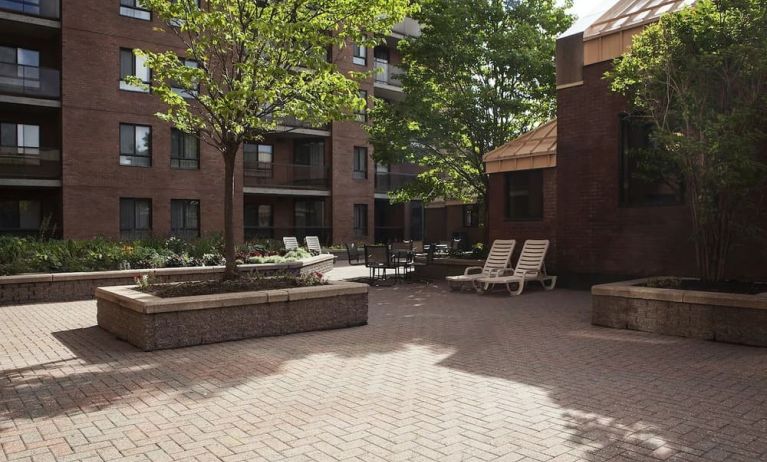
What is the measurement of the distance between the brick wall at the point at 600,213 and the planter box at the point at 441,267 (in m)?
3.11

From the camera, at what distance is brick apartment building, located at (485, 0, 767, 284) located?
1147cm

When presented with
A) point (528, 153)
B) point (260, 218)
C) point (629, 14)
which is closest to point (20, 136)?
point (260, 218)

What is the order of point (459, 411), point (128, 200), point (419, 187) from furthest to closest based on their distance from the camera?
point (128, 200) → point (419, 187) → point (459, 411)

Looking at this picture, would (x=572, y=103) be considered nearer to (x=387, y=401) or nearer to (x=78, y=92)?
(x=387, y=401)

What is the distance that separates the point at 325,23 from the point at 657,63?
502cm

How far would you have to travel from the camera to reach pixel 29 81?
2181 cm

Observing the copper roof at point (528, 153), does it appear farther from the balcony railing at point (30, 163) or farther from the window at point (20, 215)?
the window at point (20, 215)

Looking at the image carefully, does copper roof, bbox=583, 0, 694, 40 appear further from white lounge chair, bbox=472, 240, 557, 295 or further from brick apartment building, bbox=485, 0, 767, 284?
white lounge chair, bbox=472, 240, 557, 295

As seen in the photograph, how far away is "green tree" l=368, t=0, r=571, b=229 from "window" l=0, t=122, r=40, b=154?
1496 centimetres

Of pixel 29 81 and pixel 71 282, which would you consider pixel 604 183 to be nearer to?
pixel 71 282

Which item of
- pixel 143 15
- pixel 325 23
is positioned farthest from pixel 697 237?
pixel 143 15

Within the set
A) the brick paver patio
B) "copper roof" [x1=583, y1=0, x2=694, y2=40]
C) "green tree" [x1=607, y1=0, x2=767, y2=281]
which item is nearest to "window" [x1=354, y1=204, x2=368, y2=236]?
"copper roof" [x1=583, y1=0, x2=694, y2=40]

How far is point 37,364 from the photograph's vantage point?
632cm

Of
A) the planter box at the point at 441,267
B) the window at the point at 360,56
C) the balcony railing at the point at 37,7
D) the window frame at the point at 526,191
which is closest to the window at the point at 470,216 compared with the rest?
the window at the point at 360,56
